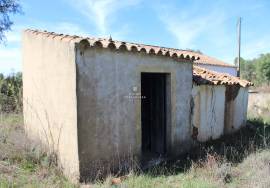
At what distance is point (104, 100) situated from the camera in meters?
7.16

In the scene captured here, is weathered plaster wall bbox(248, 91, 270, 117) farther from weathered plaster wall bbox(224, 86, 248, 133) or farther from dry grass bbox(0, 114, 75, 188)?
dry grass bbox(0, 114, 75, 188)

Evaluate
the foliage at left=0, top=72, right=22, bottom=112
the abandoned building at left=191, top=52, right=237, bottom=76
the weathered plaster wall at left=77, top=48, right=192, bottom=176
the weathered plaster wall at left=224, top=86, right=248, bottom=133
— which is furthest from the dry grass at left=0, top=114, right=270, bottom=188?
the abandoned building at left=191, top=52, right=237, bottom=76

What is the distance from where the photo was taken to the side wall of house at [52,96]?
22.3 feet

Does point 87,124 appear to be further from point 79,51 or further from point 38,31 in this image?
point 38,31

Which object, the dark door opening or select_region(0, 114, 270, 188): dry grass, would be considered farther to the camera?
the dark door opening

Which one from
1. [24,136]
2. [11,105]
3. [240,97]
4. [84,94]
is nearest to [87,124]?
[84,94]

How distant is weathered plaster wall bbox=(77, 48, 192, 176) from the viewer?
6.78m

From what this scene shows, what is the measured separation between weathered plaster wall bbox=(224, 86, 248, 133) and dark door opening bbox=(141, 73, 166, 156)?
13.2ft

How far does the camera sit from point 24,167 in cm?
718

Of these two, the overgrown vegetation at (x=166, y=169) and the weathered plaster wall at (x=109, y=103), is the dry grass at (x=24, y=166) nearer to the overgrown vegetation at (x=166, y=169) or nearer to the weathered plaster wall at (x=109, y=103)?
the overgrown vegetation at (x=166, y=169)

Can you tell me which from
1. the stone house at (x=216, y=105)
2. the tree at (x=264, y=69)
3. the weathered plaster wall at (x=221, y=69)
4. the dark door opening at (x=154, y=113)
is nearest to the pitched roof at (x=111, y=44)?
the dark door opening at (x=154, y=113)

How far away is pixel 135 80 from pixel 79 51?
6.03ft

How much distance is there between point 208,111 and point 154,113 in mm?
2570

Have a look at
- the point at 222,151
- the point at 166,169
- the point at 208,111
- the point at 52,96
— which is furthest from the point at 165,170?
the point at 208,111
